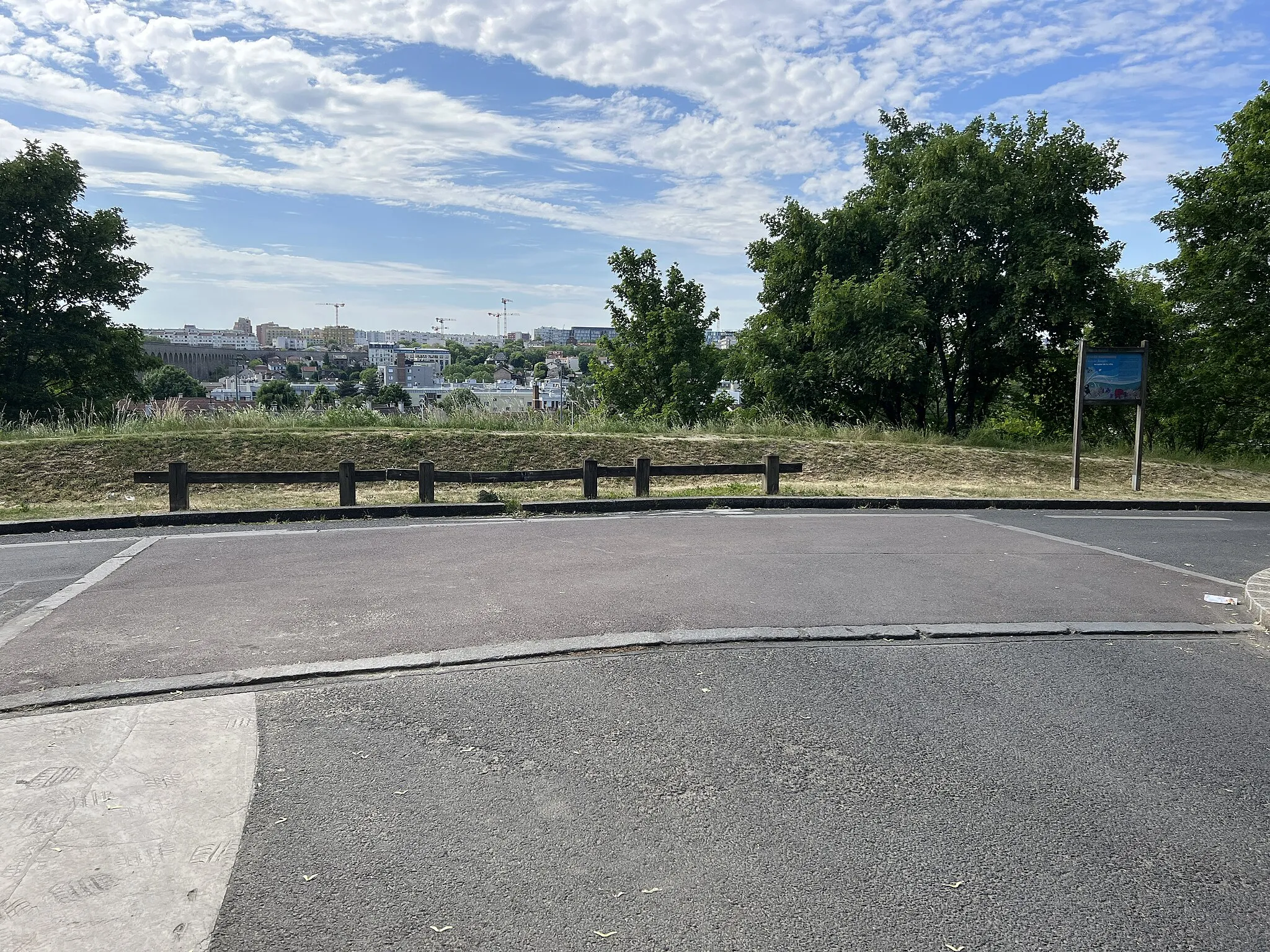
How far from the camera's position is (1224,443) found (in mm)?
29875

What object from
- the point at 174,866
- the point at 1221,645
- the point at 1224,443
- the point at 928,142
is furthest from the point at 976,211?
the point at 174,866

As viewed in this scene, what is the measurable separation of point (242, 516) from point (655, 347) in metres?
28.3

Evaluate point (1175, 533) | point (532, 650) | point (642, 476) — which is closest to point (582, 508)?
point (642, 476)

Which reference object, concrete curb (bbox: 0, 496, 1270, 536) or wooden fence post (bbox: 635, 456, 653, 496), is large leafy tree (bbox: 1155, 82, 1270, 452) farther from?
wooden fence post (bbox: 635, 456, 653, 496)

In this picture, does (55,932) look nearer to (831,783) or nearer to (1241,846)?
(831,783)

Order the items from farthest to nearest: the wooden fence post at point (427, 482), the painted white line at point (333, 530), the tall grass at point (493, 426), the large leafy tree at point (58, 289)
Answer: the large leafy tree at point (58, 289)
the tall grass at point (493, 426)
the wooden fence post at point (427, 482)
the painted white line at point (333, 530)

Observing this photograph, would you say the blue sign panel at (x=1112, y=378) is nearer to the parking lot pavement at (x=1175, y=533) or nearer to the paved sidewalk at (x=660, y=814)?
the parking lot pavement at (x=1175, y=533)

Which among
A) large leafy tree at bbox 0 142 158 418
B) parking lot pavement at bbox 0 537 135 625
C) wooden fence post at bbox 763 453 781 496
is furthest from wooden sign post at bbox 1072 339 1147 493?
large leafy tree at bbox 0 142 158 418

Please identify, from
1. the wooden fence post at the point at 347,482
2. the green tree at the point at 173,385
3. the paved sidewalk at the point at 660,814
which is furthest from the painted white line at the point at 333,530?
the green tree at the point at 173,385

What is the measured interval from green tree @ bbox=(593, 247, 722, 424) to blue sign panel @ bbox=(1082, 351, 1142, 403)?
21.7 meters

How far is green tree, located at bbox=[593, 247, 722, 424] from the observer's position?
38.0 m

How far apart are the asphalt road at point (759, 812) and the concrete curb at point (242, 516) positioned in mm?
7102

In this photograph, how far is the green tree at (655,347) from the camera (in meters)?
38.0

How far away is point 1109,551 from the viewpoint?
988 centimetres
